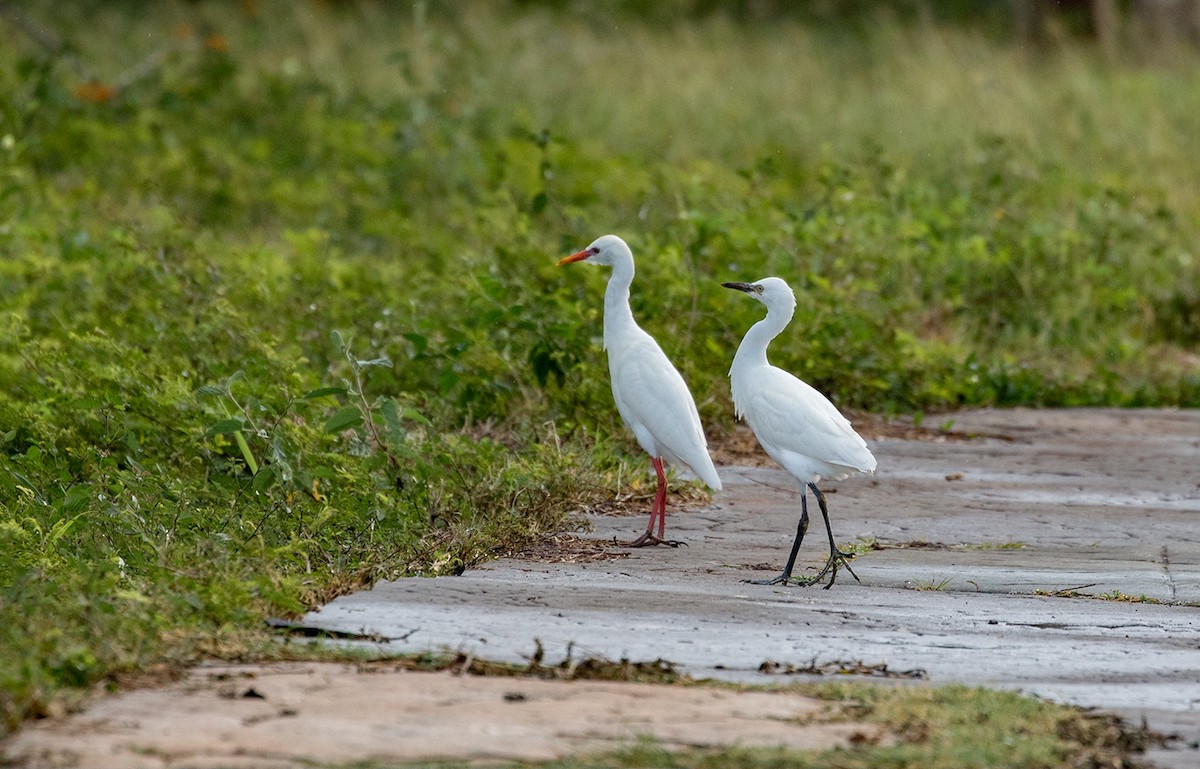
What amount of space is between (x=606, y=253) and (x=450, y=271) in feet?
8.08

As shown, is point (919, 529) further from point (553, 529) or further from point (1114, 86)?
point (1114, 86)

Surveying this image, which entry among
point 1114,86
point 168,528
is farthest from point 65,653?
point 1114,86

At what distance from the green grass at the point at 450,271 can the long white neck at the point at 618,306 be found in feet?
1.53

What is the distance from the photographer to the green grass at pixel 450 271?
5.65 meters

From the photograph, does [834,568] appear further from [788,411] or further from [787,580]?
[788,411]

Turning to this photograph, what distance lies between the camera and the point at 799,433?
560 centimetres

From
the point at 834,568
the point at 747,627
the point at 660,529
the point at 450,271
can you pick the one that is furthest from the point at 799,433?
the point at 450,271

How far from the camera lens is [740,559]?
574cm

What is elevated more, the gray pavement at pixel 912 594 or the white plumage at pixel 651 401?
the white plumage at pixel 651 401

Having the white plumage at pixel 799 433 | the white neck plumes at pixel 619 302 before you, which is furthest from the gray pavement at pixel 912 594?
the white neck plumes at pixel 619 302

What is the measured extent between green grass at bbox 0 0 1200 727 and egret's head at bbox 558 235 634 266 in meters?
0.53

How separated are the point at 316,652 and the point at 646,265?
15.2ft

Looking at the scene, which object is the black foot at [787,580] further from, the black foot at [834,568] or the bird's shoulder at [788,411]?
the bird's shoulder at [788,411]

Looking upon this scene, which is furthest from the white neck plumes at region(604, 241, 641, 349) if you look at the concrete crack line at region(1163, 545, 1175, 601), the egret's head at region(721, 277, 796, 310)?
the concrete crack line at region(1163, 545, 1175, 601)
